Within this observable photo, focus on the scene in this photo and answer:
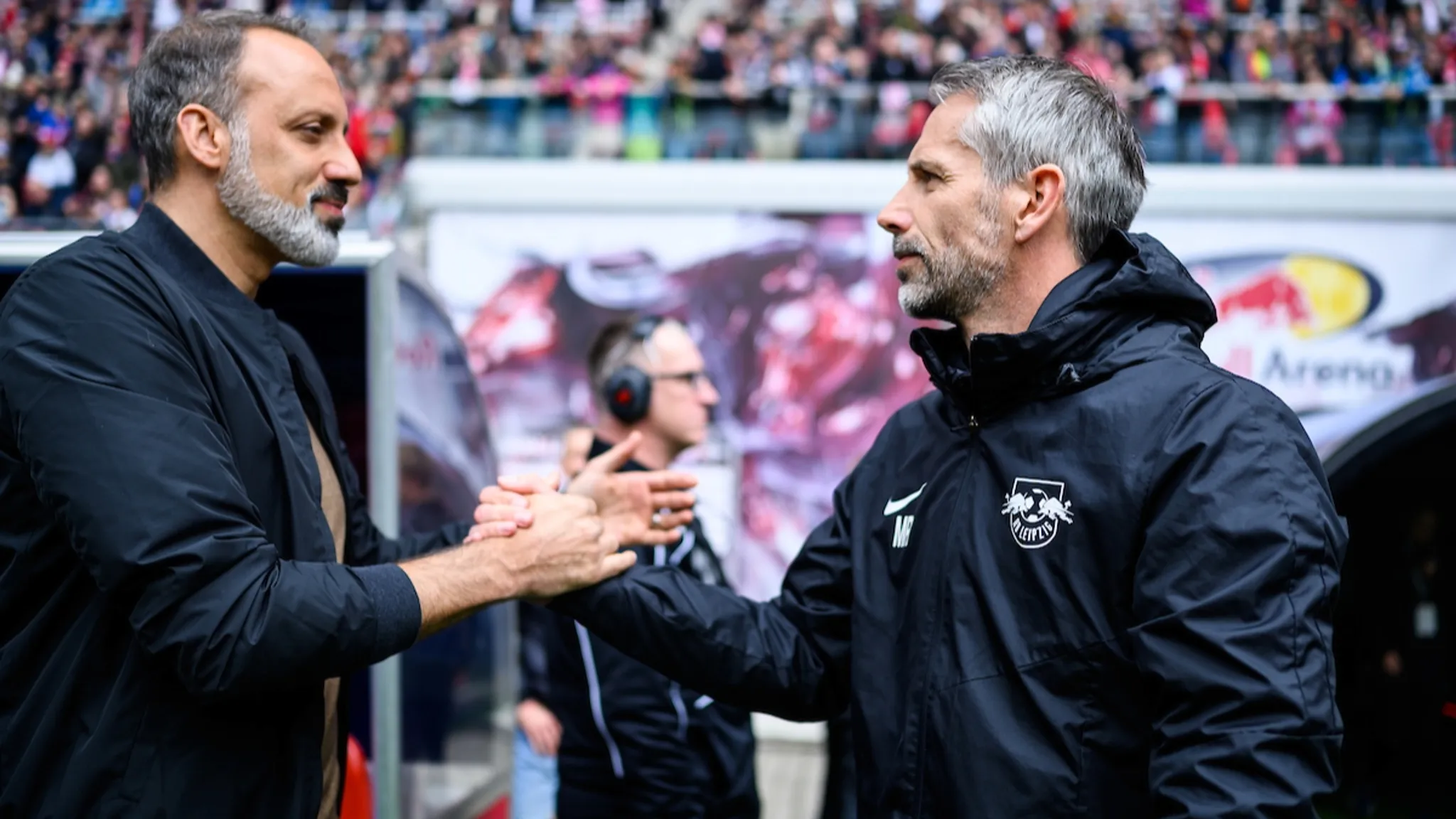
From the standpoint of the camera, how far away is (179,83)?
222 cm

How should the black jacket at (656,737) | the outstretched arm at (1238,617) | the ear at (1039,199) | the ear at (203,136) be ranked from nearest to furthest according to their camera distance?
the outstretched arm at (1238,617) < the ear at (1039,199) < the ear at (203,136) < the black jacket at (656,737)

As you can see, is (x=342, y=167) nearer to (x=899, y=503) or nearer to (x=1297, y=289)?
(x=899, y=503)

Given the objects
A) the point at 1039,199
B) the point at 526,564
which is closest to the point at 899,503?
the point at 1039,199

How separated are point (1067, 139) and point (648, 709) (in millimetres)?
1753

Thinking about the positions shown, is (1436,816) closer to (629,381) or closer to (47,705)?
(629,381)

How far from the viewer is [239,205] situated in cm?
221

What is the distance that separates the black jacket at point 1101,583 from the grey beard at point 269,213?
1.11 m

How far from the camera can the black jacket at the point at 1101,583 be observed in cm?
153

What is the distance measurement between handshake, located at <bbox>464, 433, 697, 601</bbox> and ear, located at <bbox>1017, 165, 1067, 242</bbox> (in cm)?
90

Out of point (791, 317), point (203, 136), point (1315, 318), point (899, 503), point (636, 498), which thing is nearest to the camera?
point (899, 503)

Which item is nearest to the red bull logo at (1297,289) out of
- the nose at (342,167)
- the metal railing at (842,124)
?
the metal railing at (842,124)

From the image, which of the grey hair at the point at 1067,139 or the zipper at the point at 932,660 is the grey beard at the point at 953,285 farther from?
the zipper at the point at 932,660

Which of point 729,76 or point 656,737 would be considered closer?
point 656,737

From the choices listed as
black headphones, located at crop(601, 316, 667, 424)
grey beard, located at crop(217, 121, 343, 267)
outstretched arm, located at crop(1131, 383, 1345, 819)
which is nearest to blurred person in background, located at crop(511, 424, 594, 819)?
black headphones, located at crop(601, 316, 667, 424)
